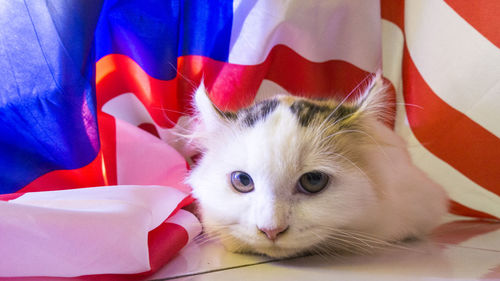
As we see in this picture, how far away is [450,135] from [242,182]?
97 centimetres

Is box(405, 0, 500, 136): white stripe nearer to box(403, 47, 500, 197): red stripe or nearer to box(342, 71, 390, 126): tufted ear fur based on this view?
box(403, 47, 500, 197): red stripe

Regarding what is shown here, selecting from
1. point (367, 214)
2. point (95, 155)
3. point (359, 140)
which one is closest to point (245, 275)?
point (367, 214)

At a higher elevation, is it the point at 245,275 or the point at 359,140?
the point at 359,140

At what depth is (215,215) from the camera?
1148mm

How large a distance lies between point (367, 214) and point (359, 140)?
20 centimetres

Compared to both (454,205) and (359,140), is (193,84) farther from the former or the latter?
(454,205)

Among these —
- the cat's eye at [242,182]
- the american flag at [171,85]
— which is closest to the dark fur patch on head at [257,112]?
the cat's eye at [242,182]

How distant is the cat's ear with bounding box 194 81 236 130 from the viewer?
1.22m

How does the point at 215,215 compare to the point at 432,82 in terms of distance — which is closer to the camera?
the point at 215,215

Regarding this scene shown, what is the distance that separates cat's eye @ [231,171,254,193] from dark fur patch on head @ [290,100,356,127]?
197 millimetres

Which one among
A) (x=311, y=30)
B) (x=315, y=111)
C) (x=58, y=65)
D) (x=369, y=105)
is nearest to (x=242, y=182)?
(x=315, y=111)

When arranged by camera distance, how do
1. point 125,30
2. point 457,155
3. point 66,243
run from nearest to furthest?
1. point 66,243
2. point 125,30
3. point 457,155

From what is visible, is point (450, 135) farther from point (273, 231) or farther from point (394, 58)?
point (273, 231)

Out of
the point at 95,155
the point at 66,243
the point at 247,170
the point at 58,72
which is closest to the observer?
the point at 66,243
